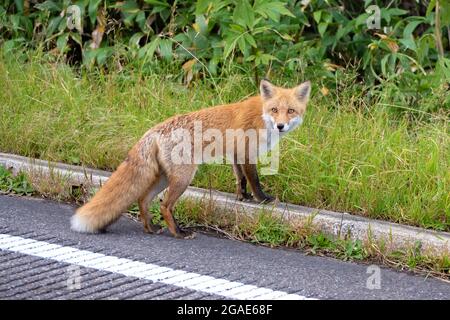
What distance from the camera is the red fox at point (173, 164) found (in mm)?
5688

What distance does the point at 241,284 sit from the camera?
4.79 metres

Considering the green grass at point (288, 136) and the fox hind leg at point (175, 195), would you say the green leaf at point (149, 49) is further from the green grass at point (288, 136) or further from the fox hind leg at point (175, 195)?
the fox hind leg at point (175, 195)

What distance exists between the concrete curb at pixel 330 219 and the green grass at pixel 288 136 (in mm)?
171

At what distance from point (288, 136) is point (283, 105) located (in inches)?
24.1

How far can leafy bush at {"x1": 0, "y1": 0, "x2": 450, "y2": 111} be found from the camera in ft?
24.5

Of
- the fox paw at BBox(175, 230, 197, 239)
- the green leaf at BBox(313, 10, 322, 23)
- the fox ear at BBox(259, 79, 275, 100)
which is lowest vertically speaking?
the fox paw at BBox(175, 230, 197, 239)

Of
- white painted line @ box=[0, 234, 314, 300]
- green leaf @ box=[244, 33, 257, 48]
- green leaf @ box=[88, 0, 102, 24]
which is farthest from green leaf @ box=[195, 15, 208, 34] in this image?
white painted line @ box=[0, 234, 314, 300]

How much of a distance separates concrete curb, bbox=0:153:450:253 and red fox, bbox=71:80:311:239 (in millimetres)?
191

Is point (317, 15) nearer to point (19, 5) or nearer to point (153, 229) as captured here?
point (153, 229)

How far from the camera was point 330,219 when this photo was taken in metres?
5.69

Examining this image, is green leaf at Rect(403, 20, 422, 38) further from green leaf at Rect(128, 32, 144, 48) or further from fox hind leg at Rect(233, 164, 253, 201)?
green leaf at Rect(128, 32, 144, 48)

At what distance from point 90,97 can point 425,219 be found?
327 cm

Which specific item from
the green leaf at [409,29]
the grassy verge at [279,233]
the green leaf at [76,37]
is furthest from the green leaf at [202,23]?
the grassy verge at [279,233]
